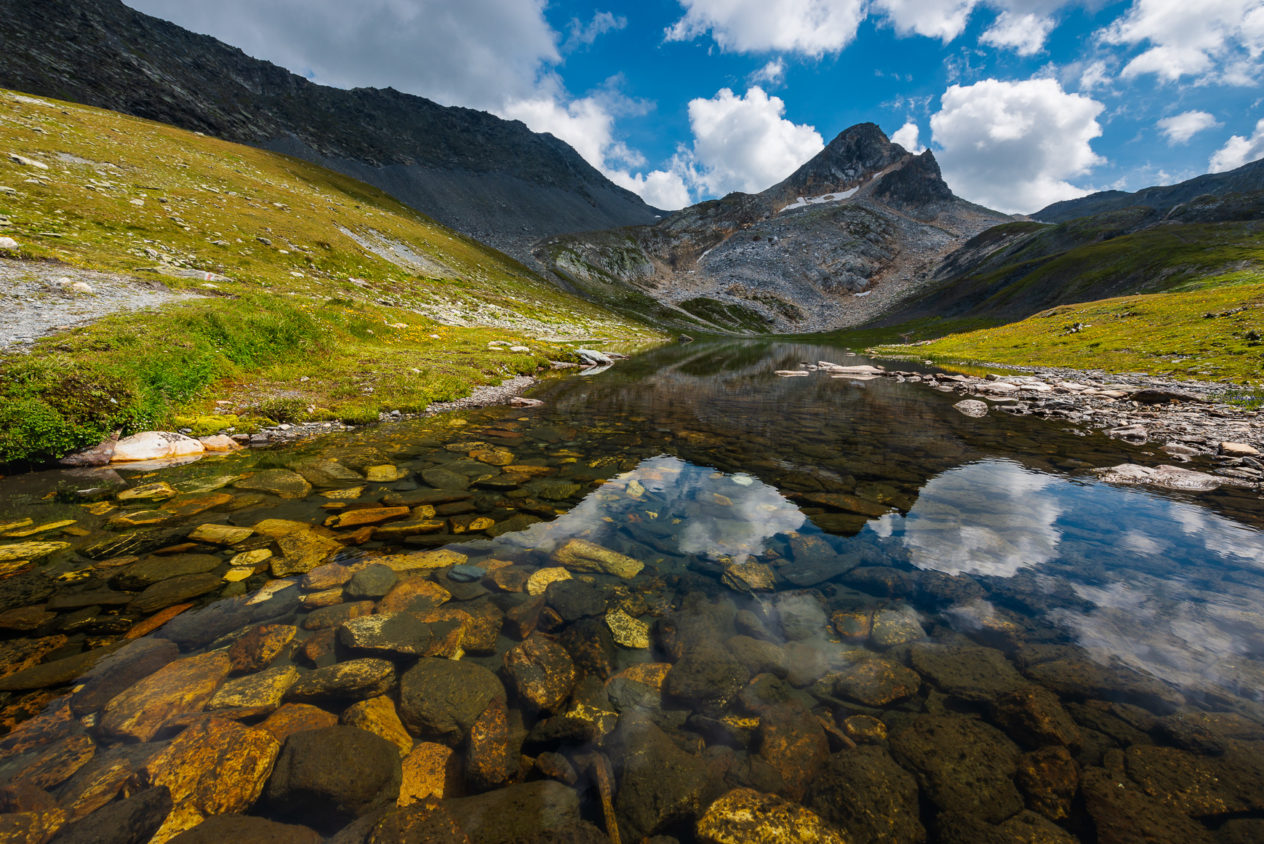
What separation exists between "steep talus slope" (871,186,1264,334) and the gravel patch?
117m

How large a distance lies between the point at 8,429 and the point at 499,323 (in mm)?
41500

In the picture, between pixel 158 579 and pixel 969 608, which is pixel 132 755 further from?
pixel 969 608

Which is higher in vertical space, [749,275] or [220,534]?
[749,275]

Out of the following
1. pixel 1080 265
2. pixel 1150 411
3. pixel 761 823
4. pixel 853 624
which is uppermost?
pixel 1080 265

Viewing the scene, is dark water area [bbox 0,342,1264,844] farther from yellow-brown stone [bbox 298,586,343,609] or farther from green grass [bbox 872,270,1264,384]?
Result: green grass [bbox 872,270,1264,384]

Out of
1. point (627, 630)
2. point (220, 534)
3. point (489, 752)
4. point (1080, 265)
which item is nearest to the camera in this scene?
point (489, 752)

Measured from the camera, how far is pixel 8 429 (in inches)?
368

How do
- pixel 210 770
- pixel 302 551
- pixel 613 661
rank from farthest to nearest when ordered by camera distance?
pixel 302 551 → pixel 613 661 → pixel 210 770

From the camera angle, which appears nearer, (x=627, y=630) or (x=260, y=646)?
(x=260, y=646)

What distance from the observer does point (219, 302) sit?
19953mm

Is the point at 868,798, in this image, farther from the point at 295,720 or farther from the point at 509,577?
the point at 295,720

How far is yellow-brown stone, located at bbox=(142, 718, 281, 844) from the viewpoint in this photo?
3.55m

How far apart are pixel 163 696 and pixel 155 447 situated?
32.1 feet

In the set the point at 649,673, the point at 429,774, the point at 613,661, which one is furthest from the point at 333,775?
the point at 649,673
